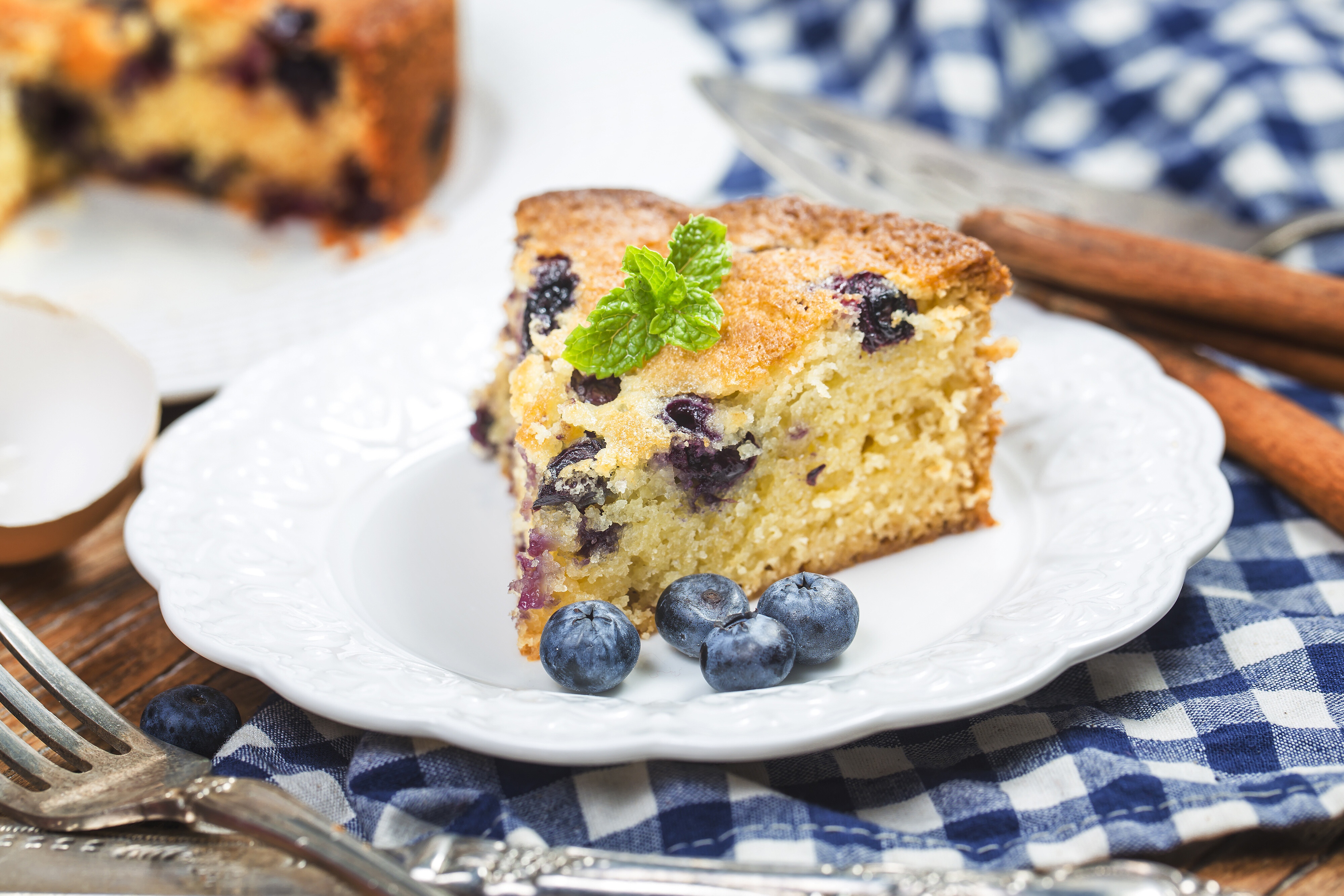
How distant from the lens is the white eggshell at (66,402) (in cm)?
318

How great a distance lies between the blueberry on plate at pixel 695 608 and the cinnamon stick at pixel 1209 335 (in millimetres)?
1785

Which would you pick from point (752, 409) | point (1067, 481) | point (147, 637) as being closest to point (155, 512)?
point (147, 637)

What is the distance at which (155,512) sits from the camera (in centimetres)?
291

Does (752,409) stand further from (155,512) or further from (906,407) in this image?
(155,512)

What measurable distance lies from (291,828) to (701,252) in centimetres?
173

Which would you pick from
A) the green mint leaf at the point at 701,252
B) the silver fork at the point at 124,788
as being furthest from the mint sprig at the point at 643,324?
the silver fork at the point at 124,788

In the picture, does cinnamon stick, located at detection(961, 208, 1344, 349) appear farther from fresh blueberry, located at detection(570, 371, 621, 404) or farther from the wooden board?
the wooden board

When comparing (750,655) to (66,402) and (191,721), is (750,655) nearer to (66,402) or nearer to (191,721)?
(191,721)

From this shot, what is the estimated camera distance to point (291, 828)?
200cm

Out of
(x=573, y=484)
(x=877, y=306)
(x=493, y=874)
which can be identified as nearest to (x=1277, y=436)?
(x=877, y=306)

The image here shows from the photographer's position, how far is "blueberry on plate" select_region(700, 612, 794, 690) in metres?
2.46

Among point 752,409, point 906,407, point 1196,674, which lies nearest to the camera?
point 1196,674

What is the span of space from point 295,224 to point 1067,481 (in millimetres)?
3900

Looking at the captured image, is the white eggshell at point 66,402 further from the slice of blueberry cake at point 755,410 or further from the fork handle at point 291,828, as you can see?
the fork handle at point 291,828
